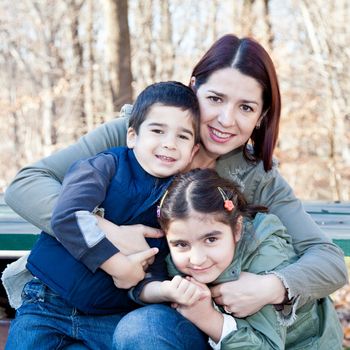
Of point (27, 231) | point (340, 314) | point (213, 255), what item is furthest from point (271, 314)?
point (340, 314)

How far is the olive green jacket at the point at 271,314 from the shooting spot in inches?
92.0

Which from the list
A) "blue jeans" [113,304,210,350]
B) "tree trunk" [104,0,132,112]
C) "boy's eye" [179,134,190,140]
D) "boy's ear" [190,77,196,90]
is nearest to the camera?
"blue jeans" [113,304,210,350]

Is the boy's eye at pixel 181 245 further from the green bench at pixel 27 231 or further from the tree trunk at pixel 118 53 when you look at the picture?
the tree trunk at pixel 118 53

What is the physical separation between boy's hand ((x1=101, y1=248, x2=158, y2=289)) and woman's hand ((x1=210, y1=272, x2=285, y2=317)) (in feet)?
0.86

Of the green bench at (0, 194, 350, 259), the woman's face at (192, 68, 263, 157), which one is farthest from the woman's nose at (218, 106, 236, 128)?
the green bench at (0, 194, 350, 259)

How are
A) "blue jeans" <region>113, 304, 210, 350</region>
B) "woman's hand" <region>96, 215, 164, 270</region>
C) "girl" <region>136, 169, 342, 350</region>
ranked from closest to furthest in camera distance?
"blue jeans" <region>113, 304, 210, 350</region> < "girl" <region>136, 169, 342, 350</region> < "woman's hand" <region>96, 215, 164, 270</region>

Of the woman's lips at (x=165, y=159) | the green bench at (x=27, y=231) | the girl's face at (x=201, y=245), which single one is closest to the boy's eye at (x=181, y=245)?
the girl's face at (x=201, y=245)

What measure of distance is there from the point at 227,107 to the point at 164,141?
0.40 metres

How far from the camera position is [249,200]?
2908mm

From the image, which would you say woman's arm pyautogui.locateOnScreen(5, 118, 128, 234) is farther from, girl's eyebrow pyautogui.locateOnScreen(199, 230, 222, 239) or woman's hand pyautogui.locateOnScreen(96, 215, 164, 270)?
girl's eyebrow pyautogui.locateOnScreen(199, 230, 222, 239)

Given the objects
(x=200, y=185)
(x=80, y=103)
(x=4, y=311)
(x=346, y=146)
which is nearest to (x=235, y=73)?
(x=200, y=185)

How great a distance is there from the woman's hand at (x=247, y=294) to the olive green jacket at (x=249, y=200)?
68mm

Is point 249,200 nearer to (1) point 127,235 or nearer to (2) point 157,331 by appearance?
(1) point 127,235

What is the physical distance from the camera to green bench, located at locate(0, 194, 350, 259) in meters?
3.32
